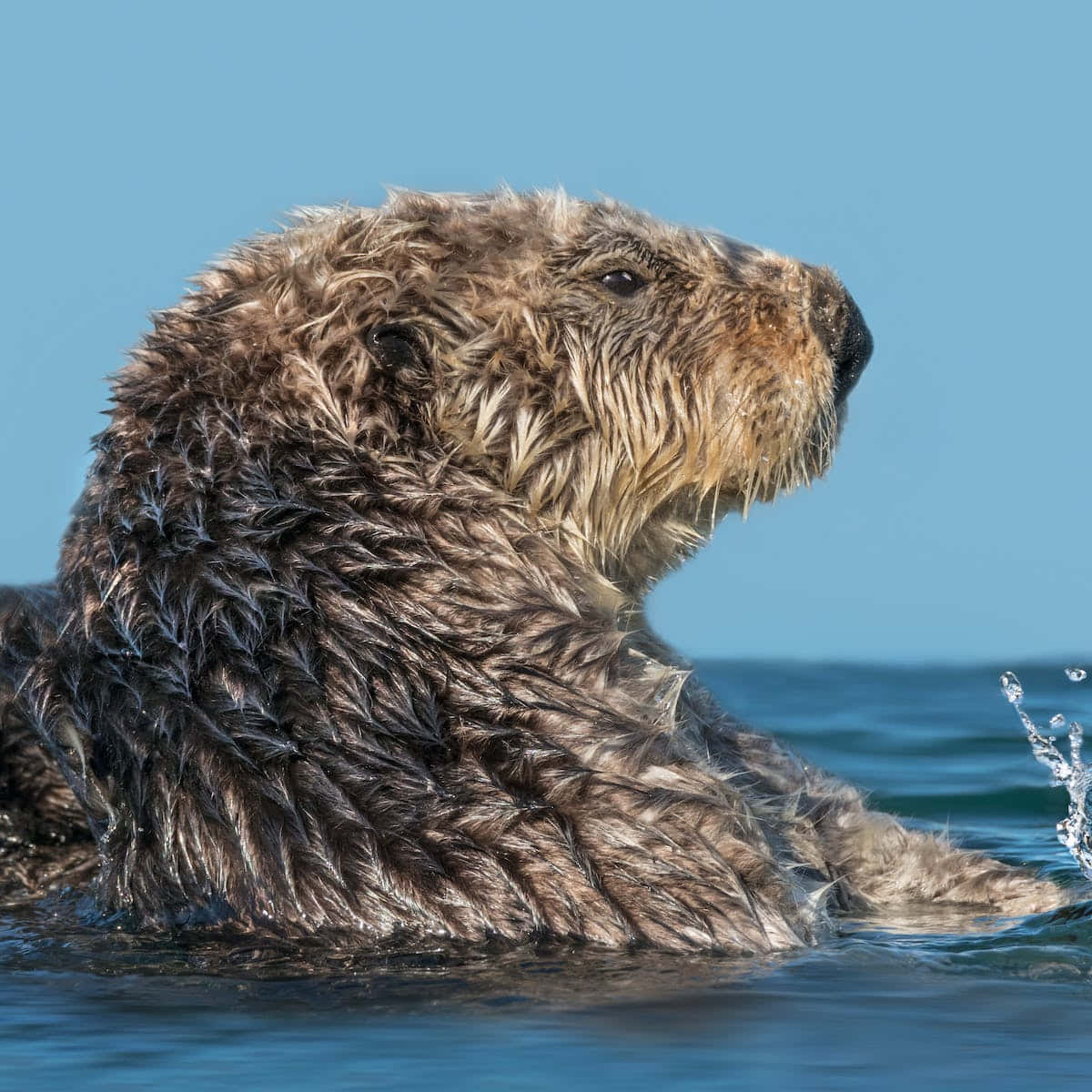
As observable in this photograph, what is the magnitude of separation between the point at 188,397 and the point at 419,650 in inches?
31.3

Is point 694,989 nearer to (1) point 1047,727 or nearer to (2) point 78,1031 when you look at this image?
(2) point 78,1031

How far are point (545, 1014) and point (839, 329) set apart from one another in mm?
1919

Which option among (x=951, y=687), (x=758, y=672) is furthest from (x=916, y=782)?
(x=758, y=672)

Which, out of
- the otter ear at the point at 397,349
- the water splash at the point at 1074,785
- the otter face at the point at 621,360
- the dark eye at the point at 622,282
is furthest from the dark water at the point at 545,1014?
the dark eye at the point at 622,282

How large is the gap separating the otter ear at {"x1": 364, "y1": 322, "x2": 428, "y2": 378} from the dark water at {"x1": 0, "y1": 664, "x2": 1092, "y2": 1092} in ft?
4.36

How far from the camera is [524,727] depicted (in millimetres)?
3971

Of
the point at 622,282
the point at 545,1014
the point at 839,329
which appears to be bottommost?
the point at 545,1014

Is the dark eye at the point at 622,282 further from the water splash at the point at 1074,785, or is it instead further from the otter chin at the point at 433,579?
the water splash at the point at 1074,785

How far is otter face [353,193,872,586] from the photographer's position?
4281 millimetres

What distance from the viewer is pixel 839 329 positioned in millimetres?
4539

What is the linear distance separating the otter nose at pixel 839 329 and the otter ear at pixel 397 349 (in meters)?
0.98

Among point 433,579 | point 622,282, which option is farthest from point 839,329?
point 433,579

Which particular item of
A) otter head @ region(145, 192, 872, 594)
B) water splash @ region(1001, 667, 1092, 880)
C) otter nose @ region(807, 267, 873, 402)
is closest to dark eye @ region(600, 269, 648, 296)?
otter head @ region(145, 192, 872, 594)

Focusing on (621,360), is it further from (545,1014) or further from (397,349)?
(545,1014)
